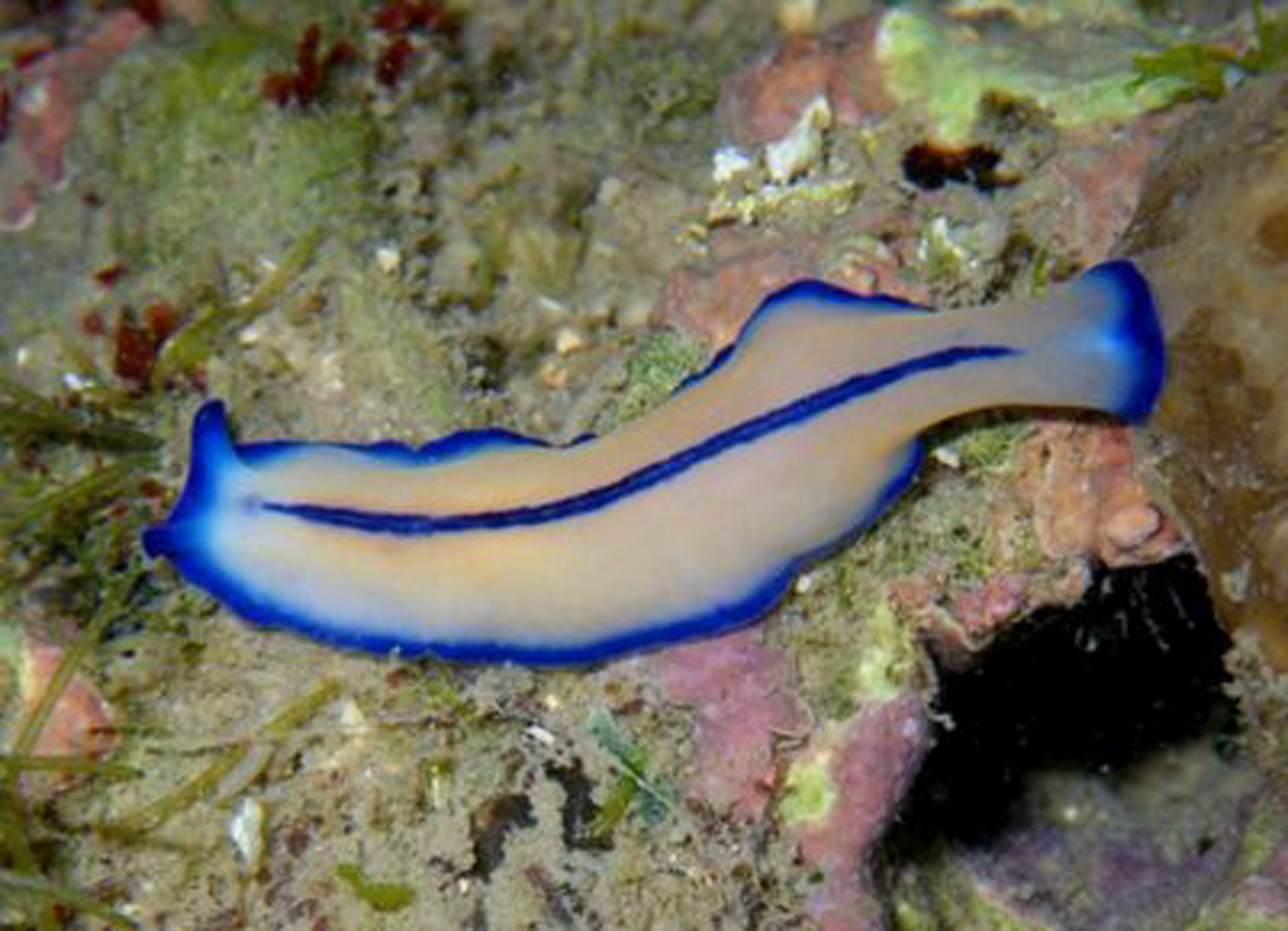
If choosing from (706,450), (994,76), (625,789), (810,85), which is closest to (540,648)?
(625,789)

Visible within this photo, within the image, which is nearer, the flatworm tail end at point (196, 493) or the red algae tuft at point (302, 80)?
the flatworm tail end at point (196, 493)

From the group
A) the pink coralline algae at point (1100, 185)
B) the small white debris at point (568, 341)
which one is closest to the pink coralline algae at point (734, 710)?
the small white debris at point (568, 341)

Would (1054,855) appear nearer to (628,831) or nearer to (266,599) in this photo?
(628,831)

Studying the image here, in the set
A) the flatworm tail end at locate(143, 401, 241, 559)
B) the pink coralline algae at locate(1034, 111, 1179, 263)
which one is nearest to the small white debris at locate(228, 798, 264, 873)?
the flatworm tail end at locate(143, 401, 241, 559)

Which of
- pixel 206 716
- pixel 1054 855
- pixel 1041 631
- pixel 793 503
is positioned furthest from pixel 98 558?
pixel 1054 855

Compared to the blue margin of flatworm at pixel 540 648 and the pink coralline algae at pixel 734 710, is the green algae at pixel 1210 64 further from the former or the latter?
the pink coralline algae at pixel 734 710

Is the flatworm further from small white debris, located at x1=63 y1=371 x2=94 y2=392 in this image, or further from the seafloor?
small white debris, located at x1=63 y1=371 x2=94 y2=392
